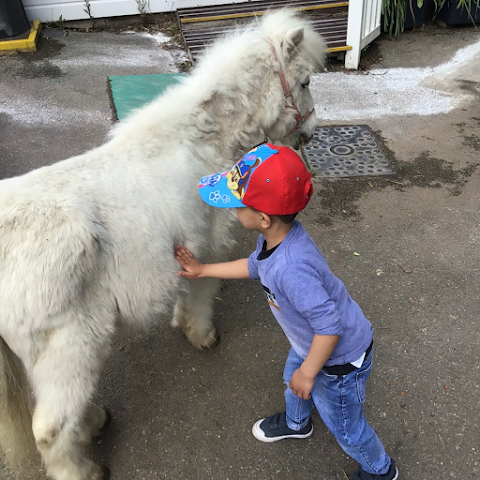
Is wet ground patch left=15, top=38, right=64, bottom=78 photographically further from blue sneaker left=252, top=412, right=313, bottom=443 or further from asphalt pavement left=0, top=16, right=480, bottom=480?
blue sneaker left=252, top=412, right=313, bottom=443

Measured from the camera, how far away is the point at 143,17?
7.73 metres

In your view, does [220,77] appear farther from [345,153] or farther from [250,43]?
[345,153]

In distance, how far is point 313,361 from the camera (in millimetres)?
1694

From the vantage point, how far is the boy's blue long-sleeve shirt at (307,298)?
1631 mm

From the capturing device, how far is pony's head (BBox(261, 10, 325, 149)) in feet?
8.39

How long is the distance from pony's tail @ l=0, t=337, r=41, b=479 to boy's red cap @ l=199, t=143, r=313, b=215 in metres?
1.21

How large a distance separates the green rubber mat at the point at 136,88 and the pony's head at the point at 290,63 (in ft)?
10.5

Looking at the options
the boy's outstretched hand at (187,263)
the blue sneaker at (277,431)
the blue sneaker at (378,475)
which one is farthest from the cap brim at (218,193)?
the blue sneaker at (378,475)

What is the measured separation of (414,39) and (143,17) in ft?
14.9

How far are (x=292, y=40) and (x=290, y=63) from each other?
0.41 ft

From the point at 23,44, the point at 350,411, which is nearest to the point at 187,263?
the point at 350,411

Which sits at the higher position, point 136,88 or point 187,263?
point 187,263

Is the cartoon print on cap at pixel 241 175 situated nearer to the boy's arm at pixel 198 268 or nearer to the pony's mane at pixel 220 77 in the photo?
the boy's arm at pixel 198 268

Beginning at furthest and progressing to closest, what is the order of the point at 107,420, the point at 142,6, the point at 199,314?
the point at 142,6 < the point at 199,314 < the point at 107,420
